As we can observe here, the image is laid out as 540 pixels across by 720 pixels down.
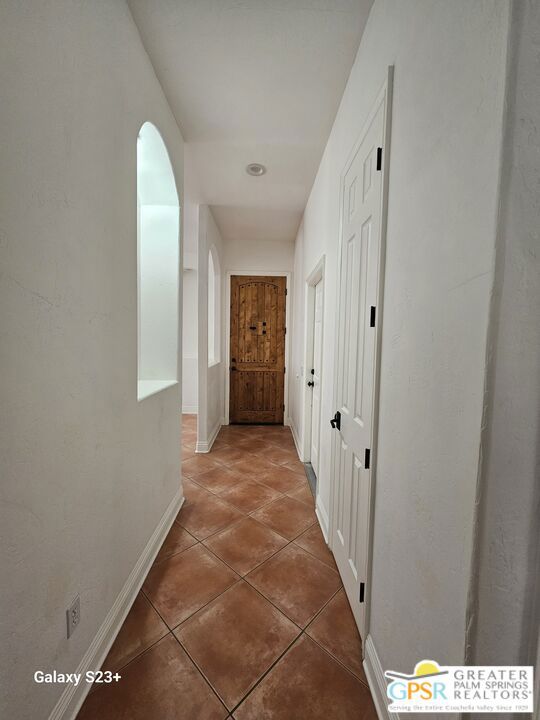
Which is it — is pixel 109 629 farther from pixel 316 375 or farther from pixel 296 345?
pixel 296 345

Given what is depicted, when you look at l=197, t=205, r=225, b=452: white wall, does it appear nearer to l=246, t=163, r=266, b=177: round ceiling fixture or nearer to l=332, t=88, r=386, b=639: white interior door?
l=246, t=163, r=266, b=177: round ceiling fixture

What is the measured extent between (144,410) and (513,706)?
1727mm

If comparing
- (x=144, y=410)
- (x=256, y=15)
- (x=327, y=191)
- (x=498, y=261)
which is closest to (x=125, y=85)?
(x=256, y=15)

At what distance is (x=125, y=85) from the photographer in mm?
1451

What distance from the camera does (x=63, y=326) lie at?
3.41 ft

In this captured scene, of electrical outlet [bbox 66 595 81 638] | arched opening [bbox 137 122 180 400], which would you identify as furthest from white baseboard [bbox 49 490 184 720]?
arched opening [bbox 137 122 180 400]

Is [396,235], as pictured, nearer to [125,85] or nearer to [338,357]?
[338,357]

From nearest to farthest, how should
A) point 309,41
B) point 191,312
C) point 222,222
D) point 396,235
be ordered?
point 396,235
point 309,41
point 222,222
point 191,312

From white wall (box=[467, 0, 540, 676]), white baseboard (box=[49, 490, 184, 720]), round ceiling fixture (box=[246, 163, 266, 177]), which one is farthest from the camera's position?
round ceiling fixture (box=[246, 163, 266, 177])

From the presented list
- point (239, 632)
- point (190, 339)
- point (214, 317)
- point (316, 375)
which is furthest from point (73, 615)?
point (190, 339)

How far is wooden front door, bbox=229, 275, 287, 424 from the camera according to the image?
4.86 m

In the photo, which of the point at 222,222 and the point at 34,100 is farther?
the point at 222,222

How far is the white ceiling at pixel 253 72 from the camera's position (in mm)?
1482

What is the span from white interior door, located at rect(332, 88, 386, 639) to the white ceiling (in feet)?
2.14
